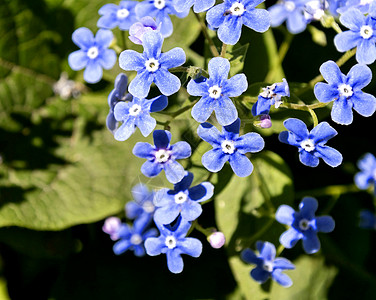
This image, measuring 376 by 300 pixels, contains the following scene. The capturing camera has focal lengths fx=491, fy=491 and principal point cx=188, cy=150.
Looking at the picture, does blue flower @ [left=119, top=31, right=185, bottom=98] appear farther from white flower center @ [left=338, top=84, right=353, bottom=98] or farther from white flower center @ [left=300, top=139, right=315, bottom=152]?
white flower center @ [left=338, top=84, right=353, bottom=98]

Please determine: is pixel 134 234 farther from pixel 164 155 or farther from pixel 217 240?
pixel 164 155

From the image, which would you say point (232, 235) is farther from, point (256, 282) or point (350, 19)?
point (350, 19)

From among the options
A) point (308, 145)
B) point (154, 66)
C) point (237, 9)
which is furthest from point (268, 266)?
point (237, 9)

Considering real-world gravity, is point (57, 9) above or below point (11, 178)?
above

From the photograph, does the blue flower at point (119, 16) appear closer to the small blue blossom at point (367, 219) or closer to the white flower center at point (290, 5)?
the white flower center at point (290, 5)

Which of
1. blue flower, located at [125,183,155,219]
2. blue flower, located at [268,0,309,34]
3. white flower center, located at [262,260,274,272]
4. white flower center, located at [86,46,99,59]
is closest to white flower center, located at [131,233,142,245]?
blue flower, located at [125,183,155,219]

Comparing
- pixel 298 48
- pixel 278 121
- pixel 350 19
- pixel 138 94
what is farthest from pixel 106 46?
pixel 298 48

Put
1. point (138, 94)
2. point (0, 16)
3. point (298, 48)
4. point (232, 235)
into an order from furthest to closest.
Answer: point (298, 48) → point (0, 16) → point (232, 235) → point (138, 94)
